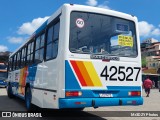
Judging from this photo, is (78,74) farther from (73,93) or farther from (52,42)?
(52,42)

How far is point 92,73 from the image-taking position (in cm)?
889

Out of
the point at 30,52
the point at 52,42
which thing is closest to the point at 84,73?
the point at 52,42

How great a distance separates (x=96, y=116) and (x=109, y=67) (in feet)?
9.57

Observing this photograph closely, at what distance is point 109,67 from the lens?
30.2 feet

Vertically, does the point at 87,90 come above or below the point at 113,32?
below

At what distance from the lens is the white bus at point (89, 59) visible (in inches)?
338

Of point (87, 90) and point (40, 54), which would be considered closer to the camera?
point (87, 90)

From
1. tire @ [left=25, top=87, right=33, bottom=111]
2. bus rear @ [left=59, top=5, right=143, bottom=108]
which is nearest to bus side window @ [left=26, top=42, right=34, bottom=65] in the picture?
tire @ [left=25, top=87, right=33, bottom=111]

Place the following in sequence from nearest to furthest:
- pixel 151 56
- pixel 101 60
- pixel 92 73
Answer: pixel 92 73 → pixel 101 60 → pixel 151 56

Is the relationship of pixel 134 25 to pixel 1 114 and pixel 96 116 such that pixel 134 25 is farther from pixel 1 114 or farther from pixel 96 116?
pixel 1 114

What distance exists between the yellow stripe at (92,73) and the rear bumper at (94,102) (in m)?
0.48

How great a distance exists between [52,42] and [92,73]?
5.31 feet

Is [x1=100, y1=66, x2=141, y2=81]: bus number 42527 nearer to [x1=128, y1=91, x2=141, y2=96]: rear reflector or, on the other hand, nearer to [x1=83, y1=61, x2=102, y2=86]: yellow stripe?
[x1=83, y1=61, x2=102, y2=86]: yellow stripe

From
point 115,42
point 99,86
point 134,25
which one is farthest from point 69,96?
point 134,25
